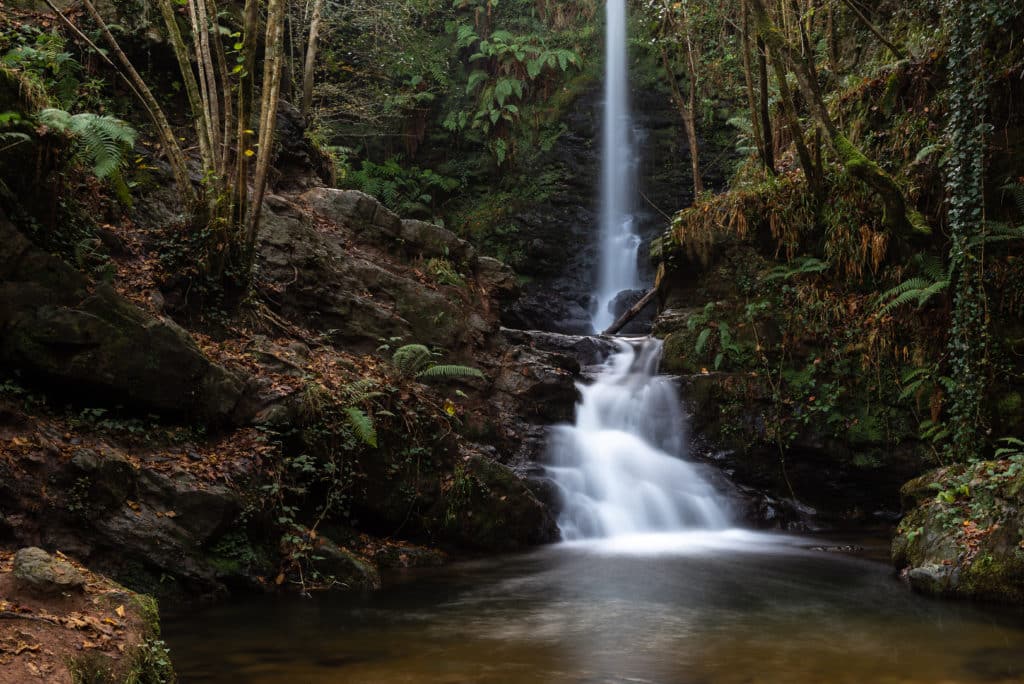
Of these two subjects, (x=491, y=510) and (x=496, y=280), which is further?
(x=496, y=280)

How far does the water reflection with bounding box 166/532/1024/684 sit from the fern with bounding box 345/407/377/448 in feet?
4.25

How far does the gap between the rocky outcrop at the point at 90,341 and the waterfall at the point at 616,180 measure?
11.8 metres

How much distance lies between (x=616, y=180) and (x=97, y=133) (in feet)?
50.8

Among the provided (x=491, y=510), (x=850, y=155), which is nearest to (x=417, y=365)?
(x=491, y=510)

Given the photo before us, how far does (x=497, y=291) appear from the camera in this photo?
12.7m

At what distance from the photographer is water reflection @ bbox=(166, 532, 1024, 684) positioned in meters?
4.55

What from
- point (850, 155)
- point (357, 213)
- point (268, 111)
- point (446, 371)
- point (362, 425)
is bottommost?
point (362, 425)

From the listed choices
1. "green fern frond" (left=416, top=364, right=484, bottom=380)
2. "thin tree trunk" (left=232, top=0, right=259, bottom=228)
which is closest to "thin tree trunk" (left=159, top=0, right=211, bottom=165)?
"thin tree trunk" (left=232, top=0, right=259, bottom=228)

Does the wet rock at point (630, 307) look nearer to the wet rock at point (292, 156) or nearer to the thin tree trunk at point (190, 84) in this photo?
the wet rock at point (292, 156)

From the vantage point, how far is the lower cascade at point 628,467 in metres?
9.57

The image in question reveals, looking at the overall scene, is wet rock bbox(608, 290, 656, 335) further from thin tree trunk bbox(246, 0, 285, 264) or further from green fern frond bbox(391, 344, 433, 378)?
thin tree trunk bbox(246, 0, 285, 264)

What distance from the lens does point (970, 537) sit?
6590 millimetres

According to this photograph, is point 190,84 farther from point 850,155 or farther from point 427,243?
point 850,155

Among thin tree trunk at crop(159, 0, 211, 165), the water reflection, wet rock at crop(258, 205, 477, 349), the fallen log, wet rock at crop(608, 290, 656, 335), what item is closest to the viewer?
the water reflection
